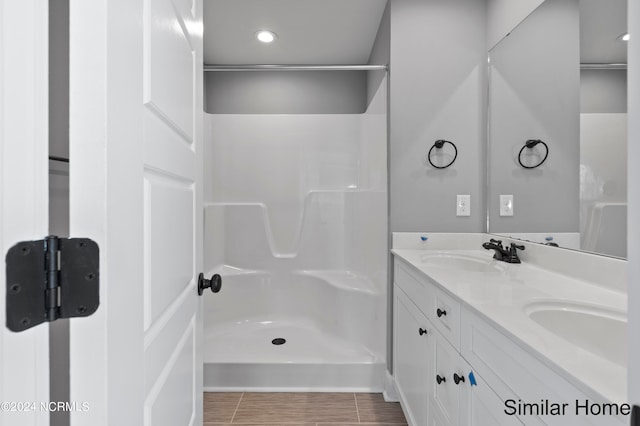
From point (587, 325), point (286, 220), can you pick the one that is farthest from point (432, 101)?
point (286, 220)

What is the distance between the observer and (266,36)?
243 centimetres

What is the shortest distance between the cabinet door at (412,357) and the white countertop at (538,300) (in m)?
0.26

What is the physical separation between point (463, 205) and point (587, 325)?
1107 millimetres

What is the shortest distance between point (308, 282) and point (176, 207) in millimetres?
2156

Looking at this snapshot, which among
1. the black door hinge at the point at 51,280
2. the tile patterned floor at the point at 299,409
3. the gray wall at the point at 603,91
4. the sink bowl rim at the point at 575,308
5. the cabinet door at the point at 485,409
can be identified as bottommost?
the tile patterned floor at the point at 299,409

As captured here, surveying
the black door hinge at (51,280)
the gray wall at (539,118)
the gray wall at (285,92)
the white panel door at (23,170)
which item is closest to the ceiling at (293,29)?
the gray wall at (285,92)

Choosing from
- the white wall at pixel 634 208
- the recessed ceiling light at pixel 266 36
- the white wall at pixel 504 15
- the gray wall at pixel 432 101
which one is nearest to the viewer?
the white wall at pixel 634 208

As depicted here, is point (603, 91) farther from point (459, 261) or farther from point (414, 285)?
point (414, 285)

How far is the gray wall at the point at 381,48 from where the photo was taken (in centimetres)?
197

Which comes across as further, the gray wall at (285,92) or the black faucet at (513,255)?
the gray wall at (285,92)

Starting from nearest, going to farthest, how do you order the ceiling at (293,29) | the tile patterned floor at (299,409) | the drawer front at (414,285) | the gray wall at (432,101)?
the drawer front at (414,285) → the tile patterned floor at (299,409) → the gray wall at (432,101) → the ceiling at (293,29)

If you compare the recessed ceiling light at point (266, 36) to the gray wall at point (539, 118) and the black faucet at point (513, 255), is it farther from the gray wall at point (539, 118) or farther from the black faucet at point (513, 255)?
the black faucet at point (513, 255)

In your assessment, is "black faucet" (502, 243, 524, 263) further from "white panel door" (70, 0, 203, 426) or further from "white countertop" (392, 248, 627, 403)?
"white panel door" (70, 0, 203, 426)

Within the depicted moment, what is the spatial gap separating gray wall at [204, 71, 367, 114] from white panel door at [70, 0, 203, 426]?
2.27 meters
